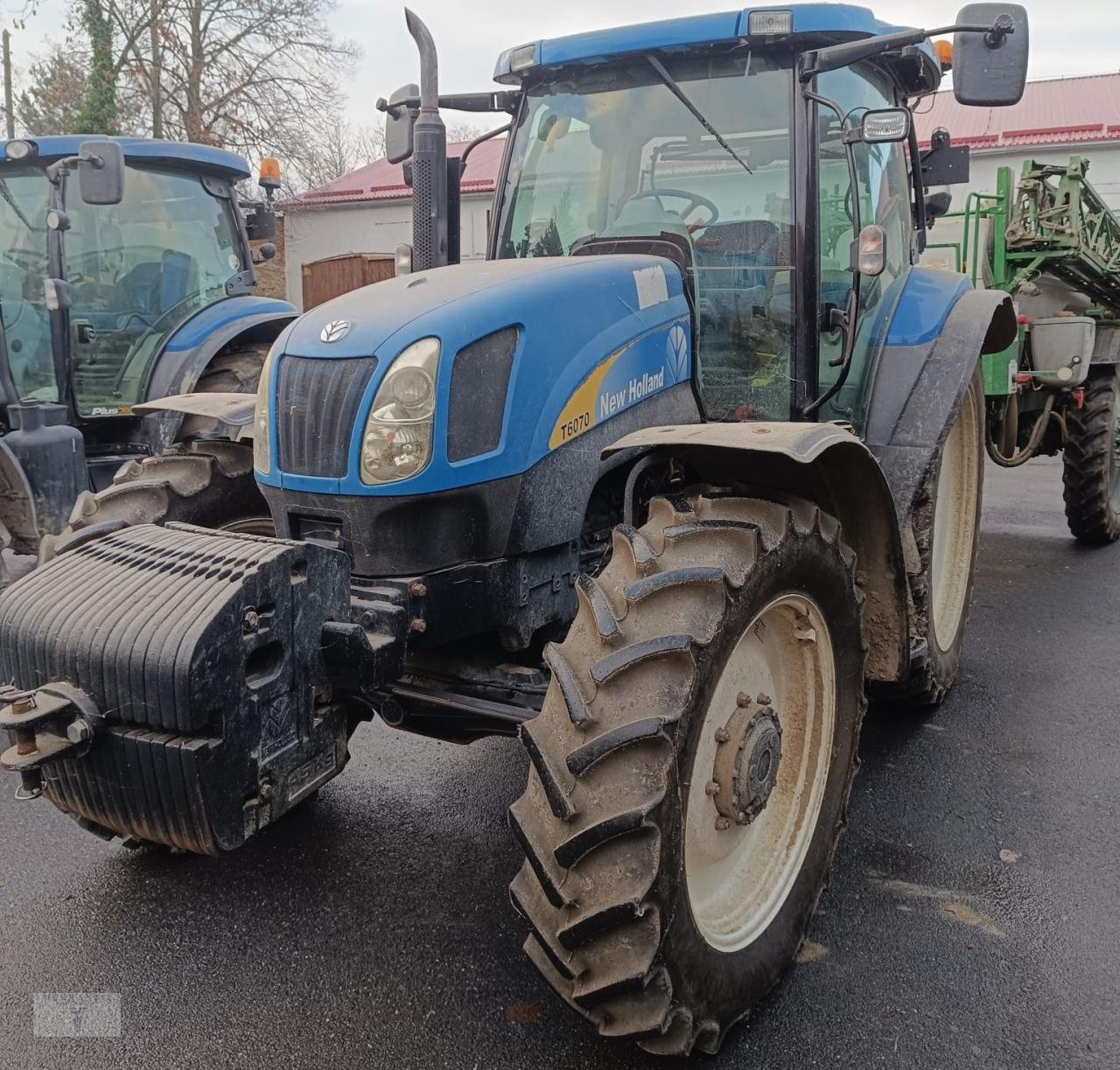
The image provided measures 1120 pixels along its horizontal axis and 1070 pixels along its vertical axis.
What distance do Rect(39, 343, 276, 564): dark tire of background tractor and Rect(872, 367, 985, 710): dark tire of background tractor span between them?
87.3 inches

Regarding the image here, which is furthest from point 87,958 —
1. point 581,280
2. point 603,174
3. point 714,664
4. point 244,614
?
point 603,174

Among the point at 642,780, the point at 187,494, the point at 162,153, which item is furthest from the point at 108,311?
the point at 642,780

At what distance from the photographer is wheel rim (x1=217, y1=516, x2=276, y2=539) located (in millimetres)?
3518

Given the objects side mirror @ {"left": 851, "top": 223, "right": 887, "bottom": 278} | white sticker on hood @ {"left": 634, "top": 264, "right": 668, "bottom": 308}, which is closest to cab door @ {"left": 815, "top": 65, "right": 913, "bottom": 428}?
side mirror @ {"left": 851, "top": 223, "right": 887, "bottom": 278}

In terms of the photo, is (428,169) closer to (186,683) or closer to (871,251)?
(871,251)

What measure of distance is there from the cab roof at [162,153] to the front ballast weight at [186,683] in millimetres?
4665

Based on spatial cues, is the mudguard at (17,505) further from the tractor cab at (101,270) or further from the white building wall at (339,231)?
the white building wall at (339,231)

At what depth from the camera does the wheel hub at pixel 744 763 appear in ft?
8.06

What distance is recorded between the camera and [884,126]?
10.2 ft

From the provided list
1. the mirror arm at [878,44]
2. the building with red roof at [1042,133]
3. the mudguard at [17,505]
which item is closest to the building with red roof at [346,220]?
the building with red roof at [1042,133]

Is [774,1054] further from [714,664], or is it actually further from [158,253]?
[158,253]

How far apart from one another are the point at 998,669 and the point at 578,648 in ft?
10.9

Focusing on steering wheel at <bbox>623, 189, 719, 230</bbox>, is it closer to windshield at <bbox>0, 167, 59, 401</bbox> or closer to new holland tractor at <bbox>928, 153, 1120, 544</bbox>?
new holland tractor at <bbox>928, 153, 1120, 544</bbox>

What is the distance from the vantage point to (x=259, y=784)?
2.20 meters
